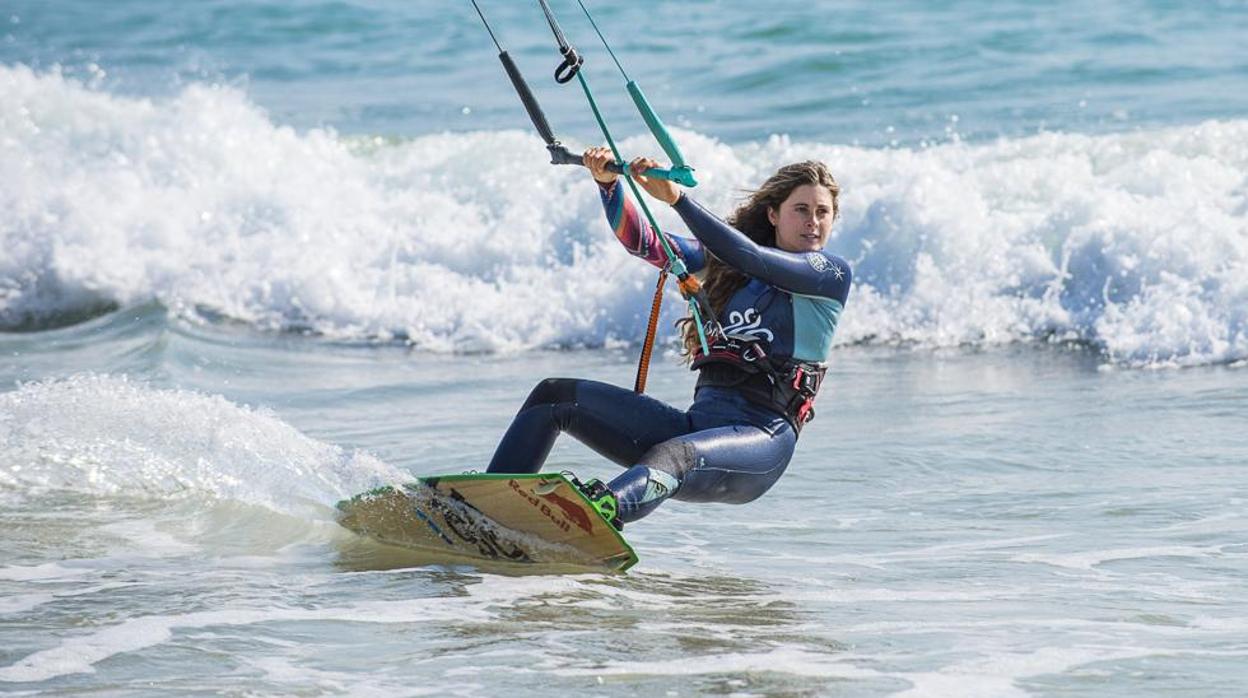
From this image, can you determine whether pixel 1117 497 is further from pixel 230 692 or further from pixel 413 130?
pixel 413 130

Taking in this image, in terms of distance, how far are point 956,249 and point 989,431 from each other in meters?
4.11

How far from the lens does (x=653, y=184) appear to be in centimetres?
540

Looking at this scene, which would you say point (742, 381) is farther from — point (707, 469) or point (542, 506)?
point (542, 506)

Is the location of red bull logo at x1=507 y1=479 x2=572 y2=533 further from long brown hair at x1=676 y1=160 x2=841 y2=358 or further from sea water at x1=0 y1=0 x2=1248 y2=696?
long brown hair at x1=676 y1=160 x2=841 y2=358

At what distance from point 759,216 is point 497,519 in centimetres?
Result: 138

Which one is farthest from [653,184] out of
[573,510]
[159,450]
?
[159,450]

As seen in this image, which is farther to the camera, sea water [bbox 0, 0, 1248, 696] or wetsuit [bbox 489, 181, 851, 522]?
wetsuit [bbox 489, 181, 851, 522]

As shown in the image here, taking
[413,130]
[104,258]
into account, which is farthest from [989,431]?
[413,130]

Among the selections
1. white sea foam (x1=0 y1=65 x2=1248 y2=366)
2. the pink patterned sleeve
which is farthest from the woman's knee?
white sea foam (x1=0 y1=65 x2=1248 y2=366)

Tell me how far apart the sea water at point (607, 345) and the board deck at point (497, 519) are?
0.46ft

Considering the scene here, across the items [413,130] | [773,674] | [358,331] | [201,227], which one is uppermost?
[413,130]

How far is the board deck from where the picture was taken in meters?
5.57

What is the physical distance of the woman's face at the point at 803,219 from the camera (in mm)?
5949

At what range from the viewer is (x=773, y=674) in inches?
182
